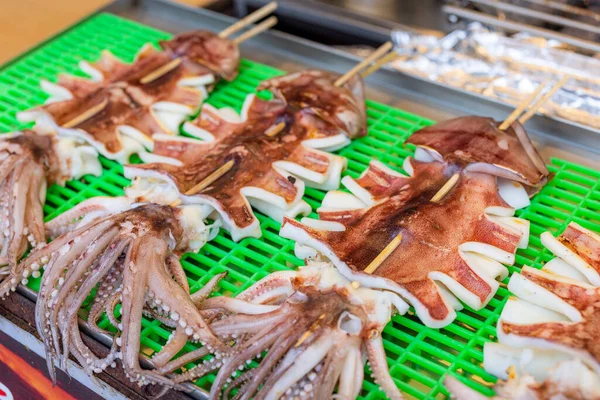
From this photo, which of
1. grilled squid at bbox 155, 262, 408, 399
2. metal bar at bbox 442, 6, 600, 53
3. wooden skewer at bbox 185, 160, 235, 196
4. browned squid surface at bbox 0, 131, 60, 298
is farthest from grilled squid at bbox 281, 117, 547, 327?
browned squid surface at bbox 0, 131, 60, 298

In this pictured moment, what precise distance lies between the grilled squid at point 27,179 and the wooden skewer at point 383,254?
3.94 ft

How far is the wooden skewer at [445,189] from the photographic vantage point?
8.53 feet

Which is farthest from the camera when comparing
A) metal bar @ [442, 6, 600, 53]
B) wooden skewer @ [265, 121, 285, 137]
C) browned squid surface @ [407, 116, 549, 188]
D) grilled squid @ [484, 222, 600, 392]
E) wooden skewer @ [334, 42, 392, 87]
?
metal bar @ [442, 6, 600, 53]

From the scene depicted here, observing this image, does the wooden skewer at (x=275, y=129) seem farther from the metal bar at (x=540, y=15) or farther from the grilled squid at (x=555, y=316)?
the metal bar at (x=540, y=15)

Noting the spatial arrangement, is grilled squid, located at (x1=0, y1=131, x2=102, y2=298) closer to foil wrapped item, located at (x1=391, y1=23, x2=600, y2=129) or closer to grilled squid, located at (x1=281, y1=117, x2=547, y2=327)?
grilled squid, located at (x1=281, y1=117, x2=547, y2=327)

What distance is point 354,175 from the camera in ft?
9.77

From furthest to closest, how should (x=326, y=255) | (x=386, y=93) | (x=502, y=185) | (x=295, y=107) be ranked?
(x=386, y=93)
(x=295, y=107)
(x=502, y=185)
(x=326, y=255)

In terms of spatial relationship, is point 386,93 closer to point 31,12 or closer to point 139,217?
point 139,217

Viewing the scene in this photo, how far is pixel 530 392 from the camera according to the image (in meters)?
1.88

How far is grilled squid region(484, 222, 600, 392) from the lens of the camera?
6.45 feet

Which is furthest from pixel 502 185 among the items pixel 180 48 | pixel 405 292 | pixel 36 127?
pixel 36 127

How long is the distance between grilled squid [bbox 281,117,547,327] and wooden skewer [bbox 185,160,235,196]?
1.40ft

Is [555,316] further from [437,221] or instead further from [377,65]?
[377,65]

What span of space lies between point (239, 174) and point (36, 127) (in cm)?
106
